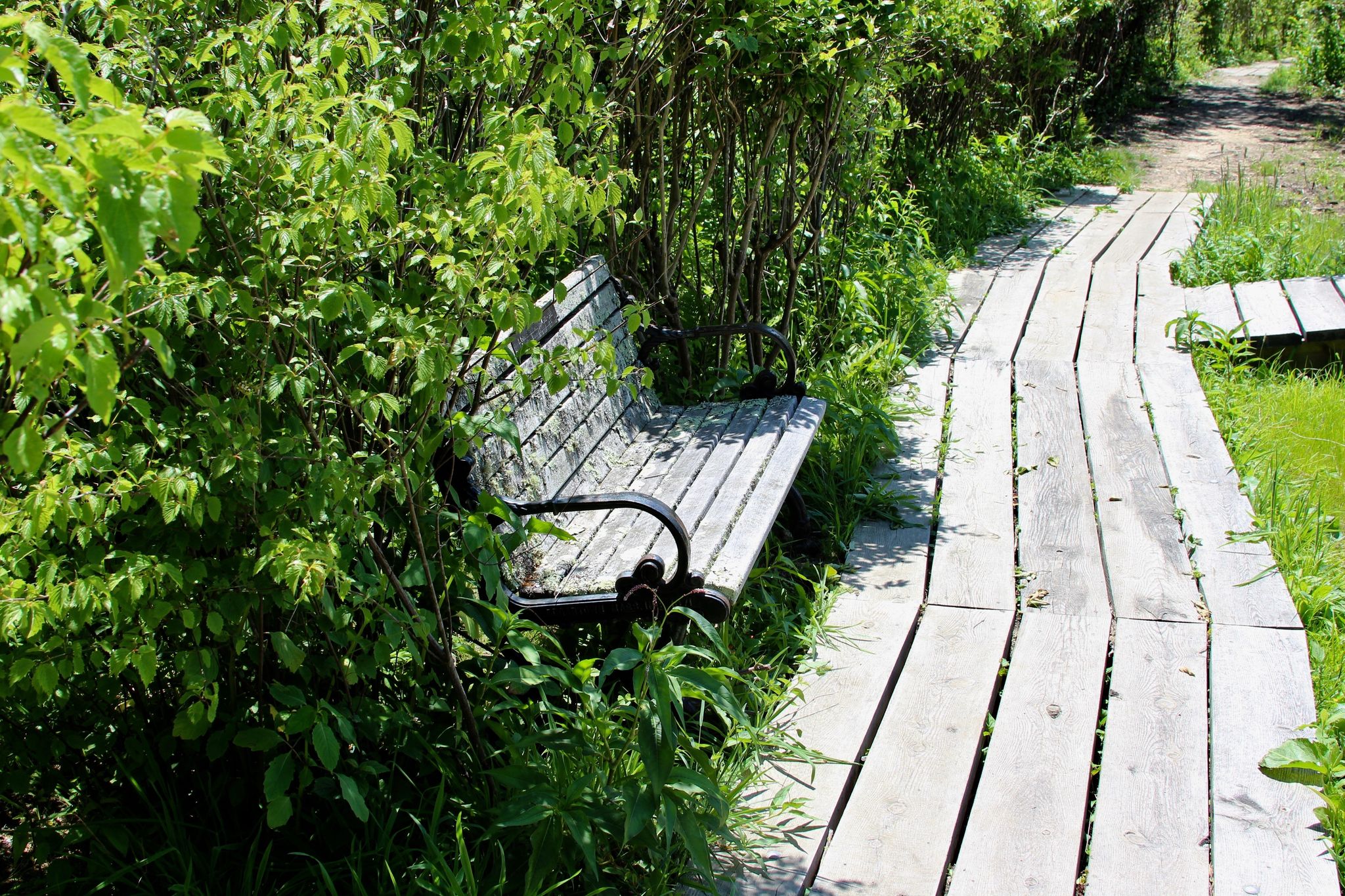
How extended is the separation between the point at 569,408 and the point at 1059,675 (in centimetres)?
157

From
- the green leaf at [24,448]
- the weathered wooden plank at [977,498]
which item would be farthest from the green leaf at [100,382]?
the weathered wooden plank at [977,498]

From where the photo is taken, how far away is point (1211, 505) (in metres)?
4.00

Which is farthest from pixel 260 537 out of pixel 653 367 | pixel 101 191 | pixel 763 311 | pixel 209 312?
pixel 763 311

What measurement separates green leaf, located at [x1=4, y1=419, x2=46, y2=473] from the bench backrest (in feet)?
3.86

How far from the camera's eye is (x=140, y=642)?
1.91 m

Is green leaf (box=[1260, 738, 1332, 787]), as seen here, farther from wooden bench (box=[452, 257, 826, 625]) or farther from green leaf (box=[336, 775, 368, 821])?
green leaf (box=[336, 775, 368, 821])

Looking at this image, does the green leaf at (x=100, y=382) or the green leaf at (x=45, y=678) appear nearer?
the green leaf at (x=100, y=382)

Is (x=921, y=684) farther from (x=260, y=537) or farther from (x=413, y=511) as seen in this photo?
(x=260, y=537)

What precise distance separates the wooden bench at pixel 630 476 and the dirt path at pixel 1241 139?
24.3 ft

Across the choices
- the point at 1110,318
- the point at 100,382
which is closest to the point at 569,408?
the point at 100,382

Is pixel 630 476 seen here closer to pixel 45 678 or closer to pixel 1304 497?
pixel 45 678

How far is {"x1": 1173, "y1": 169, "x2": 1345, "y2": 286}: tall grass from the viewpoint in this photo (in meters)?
6.62

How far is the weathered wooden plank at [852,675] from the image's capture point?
2.48 metres

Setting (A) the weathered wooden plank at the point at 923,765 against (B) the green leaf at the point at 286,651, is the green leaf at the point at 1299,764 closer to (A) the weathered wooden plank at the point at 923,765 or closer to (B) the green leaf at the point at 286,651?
(A) the weathered wooden plank at the point at 923,765
